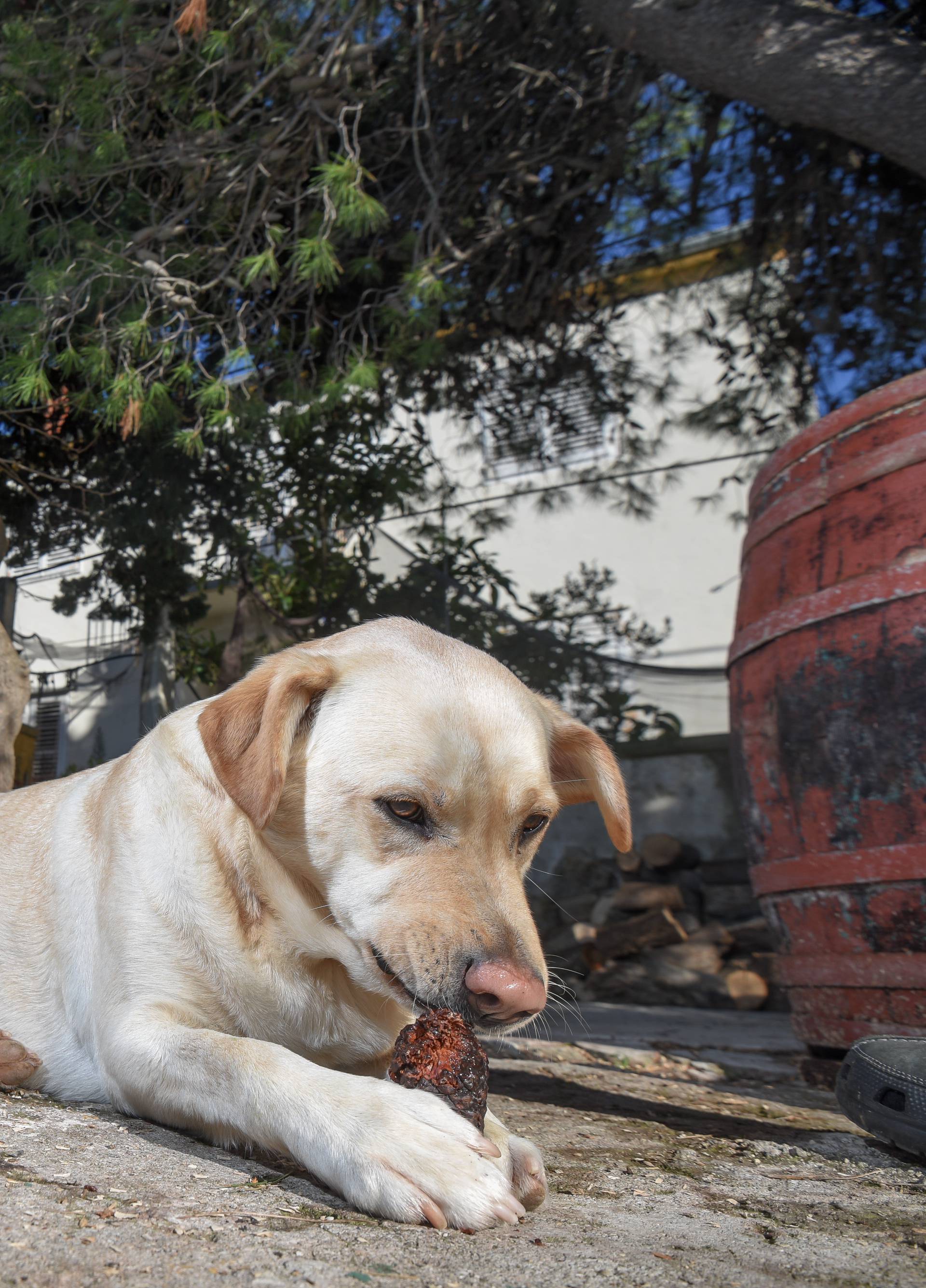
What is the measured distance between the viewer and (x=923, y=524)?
222cm

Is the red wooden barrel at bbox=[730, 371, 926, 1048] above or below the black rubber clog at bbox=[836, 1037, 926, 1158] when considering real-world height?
above

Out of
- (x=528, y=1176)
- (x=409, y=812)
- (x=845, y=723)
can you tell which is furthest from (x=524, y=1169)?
(x=845, y=723)

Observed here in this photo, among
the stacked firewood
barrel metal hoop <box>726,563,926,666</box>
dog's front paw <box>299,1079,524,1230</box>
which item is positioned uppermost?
barrel metal hoop <box>726,563,926,666</box>

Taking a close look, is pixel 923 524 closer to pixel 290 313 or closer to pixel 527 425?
pixel 290 313

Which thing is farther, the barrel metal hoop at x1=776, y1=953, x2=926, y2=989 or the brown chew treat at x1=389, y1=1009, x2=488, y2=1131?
the barrel metal hoop at x1=776, y1=953, x2=926, y2=989

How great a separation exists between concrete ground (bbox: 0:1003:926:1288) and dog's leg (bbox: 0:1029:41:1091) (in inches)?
3.3

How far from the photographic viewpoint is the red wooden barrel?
2.17 meters

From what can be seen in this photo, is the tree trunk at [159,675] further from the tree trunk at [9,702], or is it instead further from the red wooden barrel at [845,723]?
the red wooden barrel at [845,723]

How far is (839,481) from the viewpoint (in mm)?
2436

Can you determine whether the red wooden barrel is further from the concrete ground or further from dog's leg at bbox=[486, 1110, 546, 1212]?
dog's leg at bbox=[486, 1110, 546, 1212]

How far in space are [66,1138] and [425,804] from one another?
755 mm

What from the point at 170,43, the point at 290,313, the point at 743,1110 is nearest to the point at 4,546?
the point at 290,313

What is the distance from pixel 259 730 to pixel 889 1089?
127cm

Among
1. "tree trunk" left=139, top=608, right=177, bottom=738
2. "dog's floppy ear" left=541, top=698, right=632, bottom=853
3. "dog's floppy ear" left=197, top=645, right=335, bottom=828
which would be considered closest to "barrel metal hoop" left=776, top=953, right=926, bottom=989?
"dog's floppy ear" left=541, top=698, right=632, bottom=853
